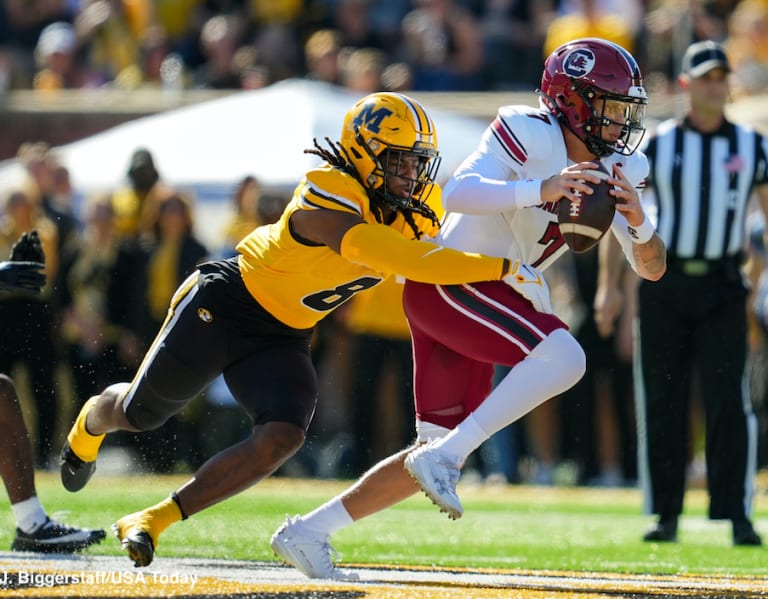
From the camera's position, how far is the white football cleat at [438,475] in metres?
4.71

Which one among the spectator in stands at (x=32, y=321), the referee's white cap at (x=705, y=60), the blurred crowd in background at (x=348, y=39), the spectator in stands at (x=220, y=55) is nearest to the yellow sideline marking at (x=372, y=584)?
the referee's white cap at (x=705, y=60)

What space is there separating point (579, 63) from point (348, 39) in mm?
7898

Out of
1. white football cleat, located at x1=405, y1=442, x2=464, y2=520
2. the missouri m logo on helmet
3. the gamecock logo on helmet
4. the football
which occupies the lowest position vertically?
white football cleat, located at x1=405, y1=442, x2=464, y2=520

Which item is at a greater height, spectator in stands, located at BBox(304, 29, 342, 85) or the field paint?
spectator in stands, located at BBox(304, 29, 342, 85)

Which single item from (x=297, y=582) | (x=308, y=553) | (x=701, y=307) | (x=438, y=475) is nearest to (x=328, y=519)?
(x=308, y=553)

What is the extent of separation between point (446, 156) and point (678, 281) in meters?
3.27

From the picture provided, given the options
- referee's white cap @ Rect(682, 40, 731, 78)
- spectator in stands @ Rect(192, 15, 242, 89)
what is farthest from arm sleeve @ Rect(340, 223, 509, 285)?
spectator in stands @ Rect(192, 15, 242, 89)

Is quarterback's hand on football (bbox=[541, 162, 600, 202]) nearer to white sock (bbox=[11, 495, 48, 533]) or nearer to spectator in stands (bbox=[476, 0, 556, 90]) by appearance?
white sock (bbox=[11, 495, 48, 533])

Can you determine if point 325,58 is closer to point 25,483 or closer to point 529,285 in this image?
point 25,483

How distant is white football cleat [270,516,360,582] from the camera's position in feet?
16.6

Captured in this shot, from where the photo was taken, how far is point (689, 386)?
7227 millimetres

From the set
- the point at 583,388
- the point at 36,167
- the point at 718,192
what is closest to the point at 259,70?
the point at 36,167

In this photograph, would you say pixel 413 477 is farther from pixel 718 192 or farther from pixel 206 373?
pixel 718 192

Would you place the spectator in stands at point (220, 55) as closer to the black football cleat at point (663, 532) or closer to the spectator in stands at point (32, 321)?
the spectator in stands at point (32, 321)
